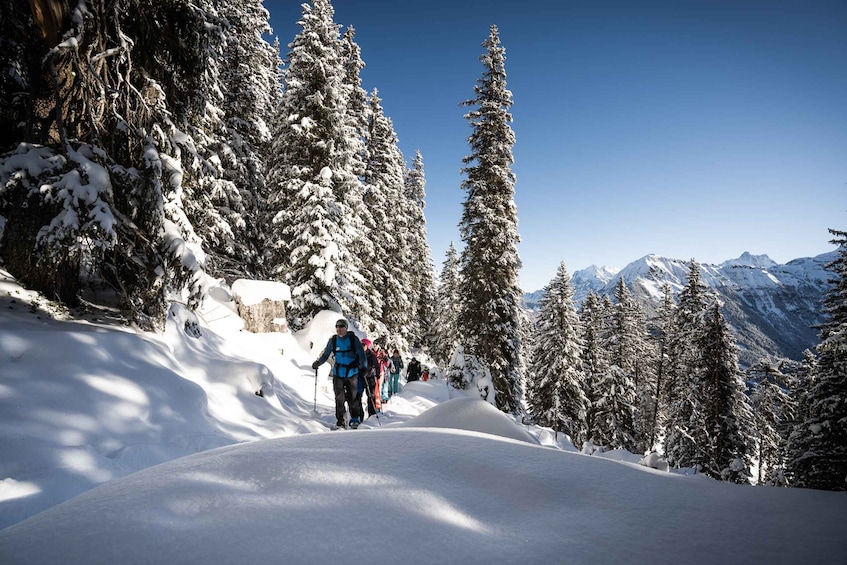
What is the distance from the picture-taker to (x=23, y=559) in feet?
5.68

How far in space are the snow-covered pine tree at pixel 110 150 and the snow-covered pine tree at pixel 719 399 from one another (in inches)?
940

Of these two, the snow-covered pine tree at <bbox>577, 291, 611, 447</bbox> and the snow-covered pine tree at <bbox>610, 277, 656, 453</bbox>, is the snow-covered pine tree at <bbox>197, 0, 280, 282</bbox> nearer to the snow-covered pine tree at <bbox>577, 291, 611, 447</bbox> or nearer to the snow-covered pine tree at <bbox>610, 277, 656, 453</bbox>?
the snow-covered pine tree at <bbox>577, 291, 611, 447</bbox>

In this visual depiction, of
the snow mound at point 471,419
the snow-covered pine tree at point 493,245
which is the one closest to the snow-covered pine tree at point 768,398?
the snow-covered pine tree at point 493,245

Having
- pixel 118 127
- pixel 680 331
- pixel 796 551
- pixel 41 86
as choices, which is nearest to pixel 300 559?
pixel 796 551

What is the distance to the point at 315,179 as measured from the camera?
1720 centimetres

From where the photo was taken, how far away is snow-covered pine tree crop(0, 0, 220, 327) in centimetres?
616

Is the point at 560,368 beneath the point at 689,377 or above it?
beneath

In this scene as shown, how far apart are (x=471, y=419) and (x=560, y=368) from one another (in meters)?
19.9

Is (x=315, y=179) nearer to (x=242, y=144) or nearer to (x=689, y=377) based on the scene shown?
(x=242, y=144)

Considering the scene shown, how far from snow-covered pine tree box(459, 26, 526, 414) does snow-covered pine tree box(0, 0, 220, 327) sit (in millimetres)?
12910

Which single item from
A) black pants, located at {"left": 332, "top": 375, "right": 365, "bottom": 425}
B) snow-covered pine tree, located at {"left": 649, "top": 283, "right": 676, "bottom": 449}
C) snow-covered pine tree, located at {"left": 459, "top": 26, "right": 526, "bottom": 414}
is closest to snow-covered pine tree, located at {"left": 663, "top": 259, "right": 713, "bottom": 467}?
snow-covered pine tree, located at {"left": 649, "top": 283, "right": 676, "bottom": 449}

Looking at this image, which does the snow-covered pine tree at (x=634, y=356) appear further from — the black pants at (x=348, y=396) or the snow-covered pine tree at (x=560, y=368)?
the black pants at (x=348, y=396)

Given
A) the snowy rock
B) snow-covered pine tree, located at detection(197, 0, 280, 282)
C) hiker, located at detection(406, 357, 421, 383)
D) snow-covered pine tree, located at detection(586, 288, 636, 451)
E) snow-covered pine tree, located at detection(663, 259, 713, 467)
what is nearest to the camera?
the snowy rock

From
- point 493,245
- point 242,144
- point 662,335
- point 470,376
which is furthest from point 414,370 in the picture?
point 662,335
